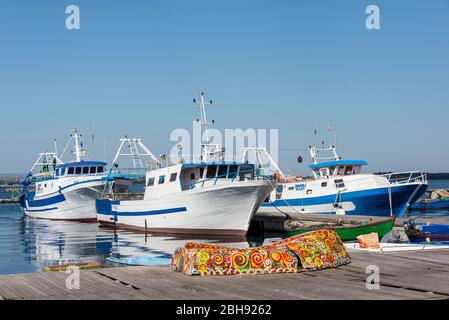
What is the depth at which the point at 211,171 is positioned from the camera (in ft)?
112

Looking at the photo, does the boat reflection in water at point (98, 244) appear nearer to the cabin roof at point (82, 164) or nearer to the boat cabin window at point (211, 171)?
the boat cabin window at point (211, 171)

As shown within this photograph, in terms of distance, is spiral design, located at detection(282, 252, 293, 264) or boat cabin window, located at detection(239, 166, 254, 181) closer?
spiral design, located at detection(282, 252, 293, 264)

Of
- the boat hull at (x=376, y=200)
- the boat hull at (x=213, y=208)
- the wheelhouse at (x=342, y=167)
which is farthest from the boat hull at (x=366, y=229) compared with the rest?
the wheelhouse at (x=342, y=167)

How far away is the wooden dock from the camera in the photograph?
10.6 meters

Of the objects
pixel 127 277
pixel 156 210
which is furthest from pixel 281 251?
pixel 156 210

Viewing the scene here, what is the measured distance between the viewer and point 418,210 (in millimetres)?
68938

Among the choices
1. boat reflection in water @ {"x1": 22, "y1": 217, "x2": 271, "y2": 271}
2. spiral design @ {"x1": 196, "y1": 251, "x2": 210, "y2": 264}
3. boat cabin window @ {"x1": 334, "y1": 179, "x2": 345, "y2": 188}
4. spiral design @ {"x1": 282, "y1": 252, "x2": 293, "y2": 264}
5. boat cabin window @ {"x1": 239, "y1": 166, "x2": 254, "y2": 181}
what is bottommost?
boat reflection in water @ {"x1": 22, "y1": 217, "x2": 271, "y2": 271}

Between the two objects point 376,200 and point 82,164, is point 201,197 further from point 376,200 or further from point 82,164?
point 82,164

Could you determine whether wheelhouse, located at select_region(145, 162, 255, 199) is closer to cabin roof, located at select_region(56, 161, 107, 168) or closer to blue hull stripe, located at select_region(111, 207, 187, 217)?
blue hull stripe, located at select_region(111, 207, 187, 217)

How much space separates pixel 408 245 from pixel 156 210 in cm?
2023

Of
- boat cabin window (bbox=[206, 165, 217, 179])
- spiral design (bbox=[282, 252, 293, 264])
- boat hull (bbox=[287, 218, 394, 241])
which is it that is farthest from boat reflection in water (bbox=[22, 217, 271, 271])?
spiral design (bbox=[282, 252, 293, 264])

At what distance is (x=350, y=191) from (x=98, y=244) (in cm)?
2106

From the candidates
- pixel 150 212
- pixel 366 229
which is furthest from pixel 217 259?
pixel 150 212

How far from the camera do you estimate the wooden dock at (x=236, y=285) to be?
10633 millimetres
